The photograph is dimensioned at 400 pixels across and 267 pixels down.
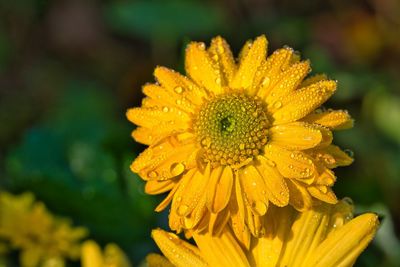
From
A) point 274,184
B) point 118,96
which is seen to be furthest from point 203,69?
point 118,96

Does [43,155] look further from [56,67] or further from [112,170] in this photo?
[56,67]

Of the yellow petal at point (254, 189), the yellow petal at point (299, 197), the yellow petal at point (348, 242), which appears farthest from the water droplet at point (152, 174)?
the yellow petal at point (348, 242)

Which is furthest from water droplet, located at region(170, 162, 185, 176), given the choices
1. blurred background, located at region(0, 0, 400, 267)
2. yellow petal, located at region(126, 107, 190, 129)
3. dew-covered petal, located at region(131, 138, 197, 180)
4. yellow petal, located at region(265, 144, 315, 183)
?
blurred background, located at region(0, 0, 400, 267)

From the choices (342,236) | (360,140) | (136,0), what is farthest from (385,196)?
(136,0)

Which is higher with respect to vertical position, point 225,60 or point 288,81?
point 225,60

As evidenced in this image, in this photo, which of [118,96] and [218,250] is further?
[118,96]

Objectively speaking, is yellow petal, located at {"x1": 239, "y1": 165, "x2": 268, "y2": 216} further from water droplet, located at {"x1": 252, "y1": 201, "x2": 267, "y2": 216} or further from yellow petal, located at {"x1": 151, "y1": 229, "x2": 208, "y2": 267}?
yellow petal, located at {"x1": 151, "y1": 229, "x2": 208, "y2": 267}

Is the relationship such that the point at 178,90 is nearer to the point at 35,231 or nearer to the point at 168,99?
the point at 168,99

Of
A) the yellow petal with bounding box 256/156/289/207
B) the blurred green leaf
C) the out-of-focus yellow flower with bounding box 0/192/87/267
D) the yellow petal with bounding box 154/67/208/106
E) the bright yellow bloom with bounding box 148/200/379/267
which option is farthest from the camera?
the blurred green leaf
